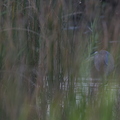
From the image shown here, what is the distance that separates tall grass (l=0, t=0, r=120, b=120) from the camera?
9.42 feet

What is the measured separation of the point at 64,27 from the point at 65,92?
1.37 ft

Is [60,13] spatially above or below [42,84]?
above

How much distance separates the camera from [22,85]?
3074 mm

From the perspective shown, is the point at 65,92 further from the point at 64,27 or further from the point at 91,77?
the point at 64,27

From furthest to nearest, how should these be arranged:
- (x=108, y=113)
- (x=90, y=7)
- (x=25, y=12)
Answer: (x=25, y=12)
(x=90, y=7)
(x=108, y=113)

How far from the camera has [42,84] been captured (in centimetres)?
301

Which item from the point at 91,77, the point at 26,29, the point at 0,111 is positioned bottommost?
the point at 0,111

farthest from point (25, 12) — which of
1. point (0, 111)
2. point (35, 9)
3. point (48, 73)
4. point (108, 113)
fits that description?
point (108, 113)

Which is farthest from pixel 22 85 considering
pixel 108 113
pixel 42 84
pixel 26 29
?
pixel 108 113

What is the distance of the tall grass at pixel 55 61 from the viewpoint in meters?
2.87

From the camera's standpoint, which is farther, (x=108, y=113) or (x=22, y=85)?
(x=22, y=85)

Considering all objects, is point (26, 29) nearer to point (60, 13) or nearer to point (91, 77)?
point (60, 13)

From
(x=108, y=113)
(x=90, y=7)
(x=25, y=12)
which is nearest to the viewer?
(x=108, y=113)

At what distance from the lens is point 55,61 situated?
3031 mm
